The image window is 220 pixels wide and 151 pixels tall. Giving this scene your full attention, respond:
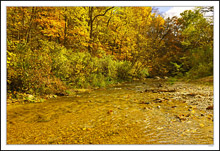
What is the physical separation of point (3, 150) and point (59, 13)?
40.5 ft

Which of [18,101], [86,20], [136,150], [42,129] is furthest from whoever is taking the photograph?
[86,20]

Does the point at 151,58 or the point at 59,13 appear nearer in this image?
the point at 59,13

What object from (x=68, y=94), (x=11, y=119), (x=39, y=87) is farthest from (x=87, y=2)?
(x=68, y=94)

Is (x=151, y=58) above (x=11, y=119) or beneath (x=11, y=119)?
above

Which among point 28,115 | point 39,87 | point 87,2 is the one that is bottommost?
point 28,115

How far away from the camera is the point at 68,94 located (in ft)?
23.5

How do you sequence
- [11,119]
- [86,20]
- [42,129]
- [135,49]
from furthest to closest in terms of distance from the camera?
1. [135,49]
2. [86,20]
3. [11,119]
4. [42,129]

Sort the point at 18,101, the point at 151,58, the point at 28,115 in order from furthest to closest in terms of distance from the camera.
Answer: the point at 151,58, the point at 18,101, the point at 28,115

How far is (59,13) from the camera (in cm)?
1224

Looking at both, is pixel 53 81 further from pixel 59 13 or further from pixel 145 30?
pixel 145 30

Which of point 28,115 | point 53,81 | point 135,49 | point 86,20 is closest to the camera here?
point 28,115

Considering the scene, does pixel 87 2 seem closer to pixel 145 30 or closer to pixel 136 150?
pixel 136 150

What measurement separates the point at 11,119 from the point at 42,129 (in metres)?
1.26

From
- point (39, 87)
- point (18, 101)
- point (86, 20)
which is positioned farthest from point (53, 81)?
point (86, 20)
